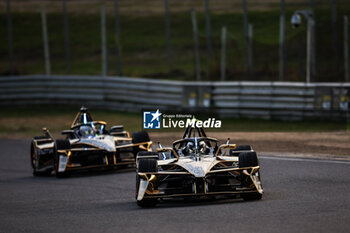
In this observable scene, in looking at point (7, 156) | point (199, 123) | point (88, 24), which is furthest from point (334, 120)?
point (88, 24)

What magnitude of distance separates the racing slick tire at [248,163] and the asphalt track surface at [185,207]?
0.56ft

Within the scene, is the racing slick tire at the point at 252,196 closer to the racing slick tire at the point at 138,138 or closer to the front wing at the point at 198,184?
the front wing at the point at 198,184

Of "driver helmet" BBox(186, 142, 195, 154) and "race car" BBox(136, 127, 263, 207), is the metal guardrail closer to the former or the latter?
"driver helmet" BBox(186, 142, 195, 154)

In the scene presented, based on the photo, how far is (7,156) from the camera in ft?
69.9

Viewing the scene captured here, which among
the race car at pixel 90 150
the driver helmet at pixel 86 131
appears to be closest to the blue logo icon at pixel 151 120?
the race car at pixel 90 150

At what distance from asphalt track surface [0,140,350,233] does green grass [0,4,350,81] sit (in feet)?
51.4

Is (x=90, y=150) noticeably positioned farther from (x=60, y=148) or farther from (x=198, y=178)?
(x=198, y=178)

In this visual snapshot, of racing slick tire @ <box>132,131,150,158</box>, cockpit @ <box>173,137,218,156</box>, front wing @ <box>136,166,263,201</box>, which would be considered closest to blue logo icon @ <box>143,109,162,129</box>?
cockpit @ <box>173,137,218,156</box>

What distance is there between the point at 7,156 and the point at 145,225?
40.6 ft

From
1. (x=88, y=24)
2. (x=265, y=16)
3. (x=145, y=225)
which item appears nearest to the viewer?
(x=145, y=225)

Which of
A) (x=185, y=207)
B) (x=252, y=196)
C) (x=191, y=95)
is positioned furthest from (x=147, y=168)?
(x=191, y=95)

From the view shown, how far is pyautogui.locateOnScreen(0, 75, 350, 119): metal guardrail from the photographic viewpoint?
2348 centimetres

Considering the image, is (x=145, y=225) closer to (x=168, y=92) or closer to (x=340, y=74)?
(x=168, y=92)

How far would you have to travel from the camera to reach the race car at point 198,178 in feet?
36.6
